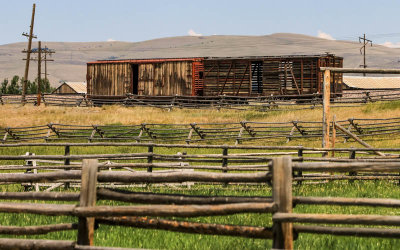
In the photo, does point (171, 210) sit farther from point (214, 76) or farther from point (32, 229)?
point (214, 76)

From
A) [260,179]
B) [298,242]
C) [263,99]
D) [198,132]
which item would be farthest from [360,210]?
[263,99]

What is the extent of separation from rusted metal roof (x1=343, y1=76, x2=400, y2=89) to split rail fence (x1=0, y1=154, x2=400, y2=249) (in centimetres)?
6955

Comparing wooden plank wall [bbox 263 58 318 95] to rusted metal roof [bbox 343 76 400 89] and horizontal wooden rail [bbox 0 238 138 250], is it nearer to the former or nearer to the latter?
horizontal wooden rail [bbox 0 238 138 250]

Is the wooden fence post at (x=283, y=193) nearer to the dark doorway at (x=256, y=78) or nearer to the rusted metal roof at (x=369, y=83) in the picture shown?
the dark doorway at (x=256, y=78)

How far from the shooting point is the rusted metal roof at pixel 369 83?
245ft

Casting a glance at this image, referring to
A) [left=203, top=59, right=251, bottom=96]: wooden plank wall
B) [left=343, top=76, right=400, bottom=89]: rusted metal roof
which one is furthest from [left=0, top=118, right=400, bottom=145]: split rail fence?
[left=343, top=76, right=400, bottom=89]: rusted metal roof

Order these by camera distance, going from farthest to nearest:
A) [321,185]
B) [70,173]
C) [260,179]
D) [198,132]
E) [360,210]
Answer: [198,132] → [321,185] → [360,210] → [70,173] → [260,179]

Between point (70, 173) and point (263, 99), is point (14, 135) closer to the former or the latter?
point (263, 99)

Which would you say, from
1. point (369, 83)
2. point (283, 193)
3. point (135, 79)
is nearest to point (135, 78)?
point (135, 79)

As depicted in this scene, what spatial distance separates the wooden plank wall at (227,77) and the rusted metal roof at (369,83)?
3556 centimetres

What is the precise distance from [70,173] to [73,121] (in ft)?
96.7

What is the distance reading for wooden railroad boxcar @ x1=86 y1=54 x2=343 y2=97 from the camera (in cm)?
3878

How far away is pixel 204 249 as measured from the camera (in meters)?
6.92

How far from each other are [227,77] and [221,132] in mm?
12151
